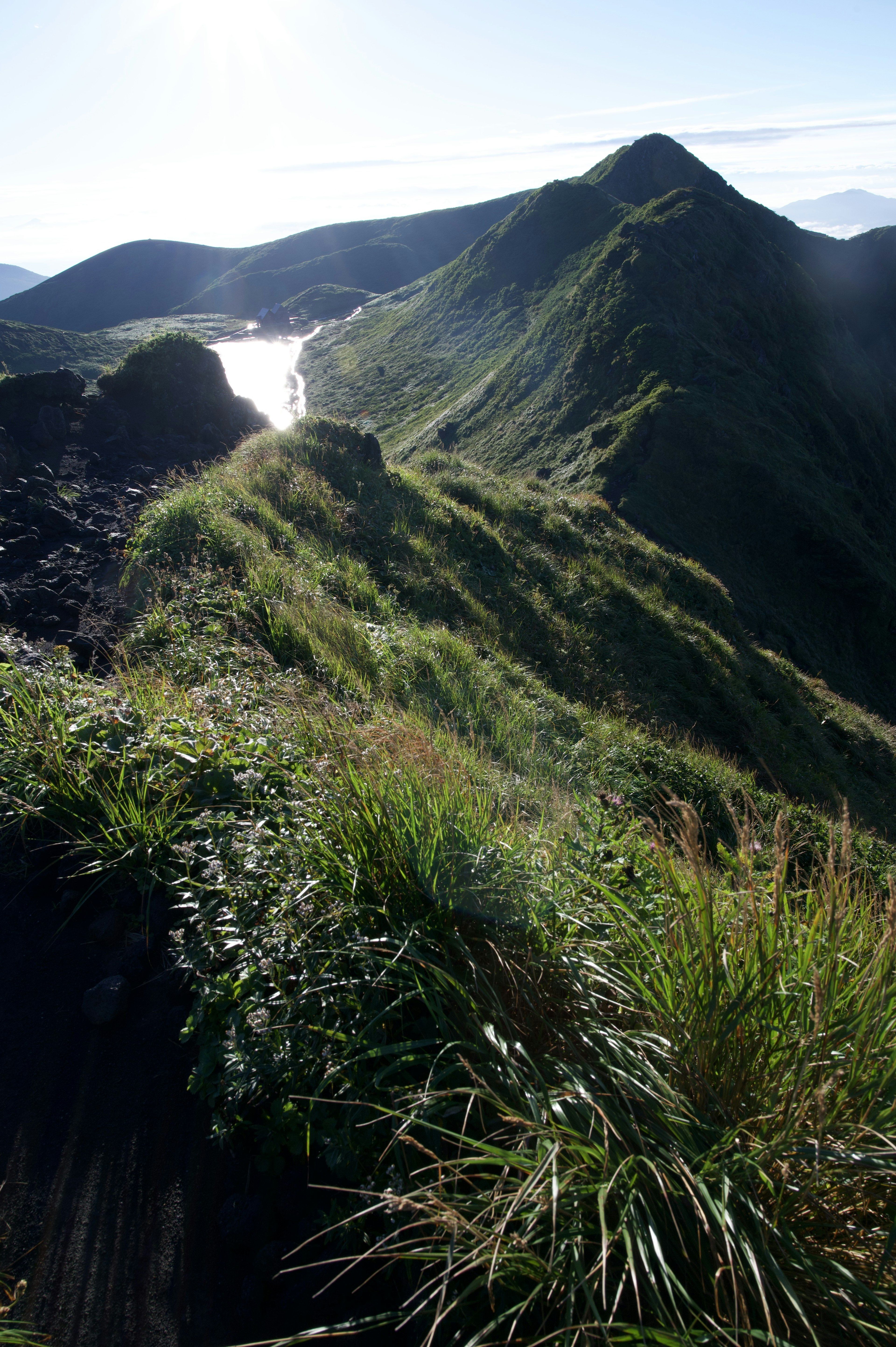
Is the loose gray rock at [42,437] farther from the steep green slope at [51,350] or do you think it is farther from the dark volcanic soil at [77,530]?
the steep green slope at [51,350]

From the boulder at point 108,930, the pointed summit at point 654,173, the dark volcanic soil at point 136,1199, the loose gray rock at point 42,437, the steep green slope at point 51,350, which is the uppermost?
the pointed summit at point 654,173

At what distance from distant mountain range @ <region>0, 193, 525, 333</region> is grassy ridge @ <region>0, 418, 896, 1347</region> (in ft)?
306

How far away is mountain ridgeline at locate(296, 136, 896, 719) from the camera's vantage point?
91.5ft

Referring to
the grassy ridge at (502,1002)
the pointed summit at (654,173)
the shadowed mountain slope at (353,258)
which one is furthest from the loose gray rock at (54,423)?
the shadowed mountain slope at (353,258)

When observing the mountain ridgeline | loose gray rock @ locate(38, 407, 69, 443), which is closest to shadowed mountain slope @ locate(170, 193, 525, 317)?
the mountain ridgeline

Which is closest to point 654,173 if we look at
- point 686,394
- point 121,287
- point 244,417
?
point 686,394

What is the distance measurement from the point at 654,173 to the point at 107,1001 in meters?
75.6

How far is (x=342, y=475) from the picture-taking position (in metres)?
11.1

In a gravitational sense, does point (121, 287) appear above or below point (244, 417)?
above

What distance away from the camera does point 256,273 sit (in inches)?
4624

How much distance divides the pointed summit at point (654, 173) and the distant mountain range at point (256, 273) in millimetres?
36971

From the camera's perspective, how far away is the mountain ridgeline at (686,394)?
27875 millimetres

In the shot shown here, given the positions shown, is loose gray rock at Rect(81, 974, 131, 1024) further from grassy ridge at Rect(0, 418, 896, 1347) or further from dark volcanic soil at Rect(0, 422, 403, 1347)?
grassy ridge at Rect(0, 418, 896, 1347)

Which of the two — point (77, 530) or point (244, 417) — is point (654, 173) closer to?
point (244, 417)
